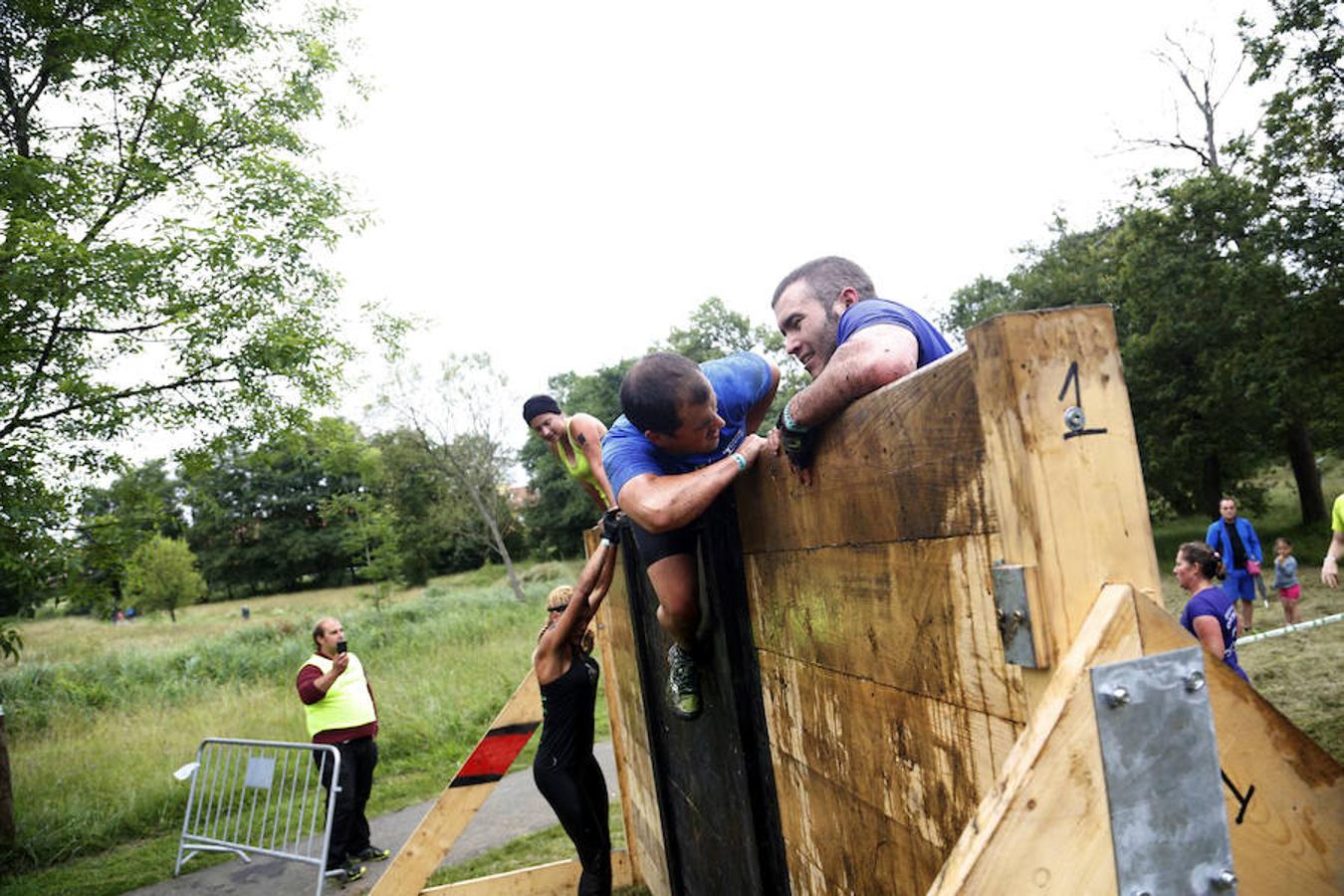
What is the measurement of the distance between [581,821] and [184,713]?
12.1 m

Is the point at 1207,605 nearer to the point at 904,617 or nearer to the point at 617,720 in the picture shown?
the point at 617,720

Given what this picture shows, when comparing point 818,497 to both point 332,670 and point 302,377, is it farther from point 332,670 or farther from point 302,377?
point 302,377

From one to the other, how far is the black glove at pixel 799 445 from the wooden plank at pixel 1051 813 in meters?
0.95

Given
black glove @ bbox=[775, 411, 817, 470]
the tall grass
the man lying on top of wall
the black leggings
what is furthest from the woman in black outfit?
the tall grass

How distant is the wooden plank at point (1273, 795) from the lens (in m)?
1.23

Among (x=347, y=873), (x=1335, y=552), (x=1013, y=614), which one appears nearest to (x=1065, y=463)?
(x=1013, y=614)

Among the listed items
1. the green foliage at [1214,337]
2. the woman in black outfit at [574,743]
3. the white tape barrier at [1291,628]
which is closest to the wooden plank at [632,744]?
the woman in black outfit at [574,743]

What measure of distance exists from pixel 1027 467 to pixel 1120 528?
166 mm

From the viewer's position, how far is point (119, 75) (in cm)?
874

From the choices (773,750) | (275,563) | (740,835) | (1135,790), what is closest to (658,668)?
(740,835)

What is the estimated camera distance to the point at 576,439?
512 centimetres

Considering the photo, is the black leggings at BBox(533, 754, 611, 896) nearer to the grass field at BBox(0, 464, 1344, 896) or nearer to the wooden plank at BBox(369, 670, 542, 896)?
the wooden plank at BBox(369, 670, 542, 896)

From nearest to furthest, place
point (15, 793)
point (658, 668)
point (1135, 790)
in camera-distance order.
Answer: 1. point (1135, 790)
2. point (658, 668)
3. point (15, 793)

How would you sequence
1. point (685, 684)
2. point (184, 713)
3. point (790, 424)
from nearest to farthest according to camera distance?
point (790, 424) < point (685, 684) < point (184, 713)
